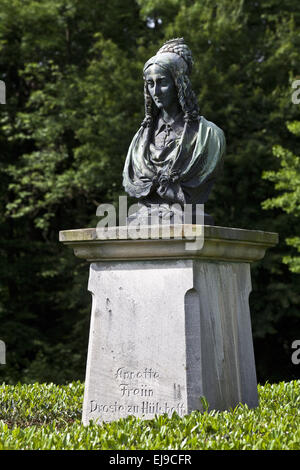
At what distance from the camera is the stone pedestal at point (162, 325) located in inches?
224

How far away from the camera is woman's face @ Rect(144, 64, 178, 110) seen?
6.41 meters

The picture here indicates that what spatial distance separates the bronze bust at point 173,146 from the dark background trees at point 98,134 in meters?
7.39

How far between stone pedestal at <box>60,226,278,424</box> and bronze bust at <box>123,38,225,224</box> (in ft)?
1.79

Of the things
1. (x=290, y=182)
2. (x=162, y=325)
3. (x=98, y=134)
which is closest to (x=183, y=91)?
(x=162, y=325)

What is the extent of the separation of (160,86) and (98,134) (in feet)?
27.9

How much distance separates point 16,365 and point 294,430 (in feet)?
36.4

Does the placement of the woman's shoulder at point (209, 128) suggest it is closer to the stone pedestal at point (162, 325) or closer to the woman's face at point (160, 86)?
the woman's face at point (160, 86)

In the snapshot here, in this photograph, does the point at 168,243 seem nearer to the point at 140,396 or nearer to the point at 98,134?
the point at 140,396

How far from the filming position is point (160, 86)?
6449mm

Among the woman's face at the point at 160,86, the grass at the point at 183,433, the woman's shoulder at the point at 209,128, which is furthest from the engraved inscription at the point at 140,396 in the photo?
the woman's face at the point at 160,86

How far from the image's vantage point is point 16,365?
15438 millimetres

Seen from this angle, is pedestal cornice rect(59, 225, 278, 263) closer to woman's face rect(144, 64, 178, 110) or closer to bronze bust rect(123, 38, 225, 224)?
bronze bust rect(123, 38, 225, 224)

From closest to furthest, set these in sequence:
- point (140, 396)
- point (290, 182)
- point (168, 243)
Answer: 1. point (168, 243)
2. point (140, 396)
3. point (290, 182)
